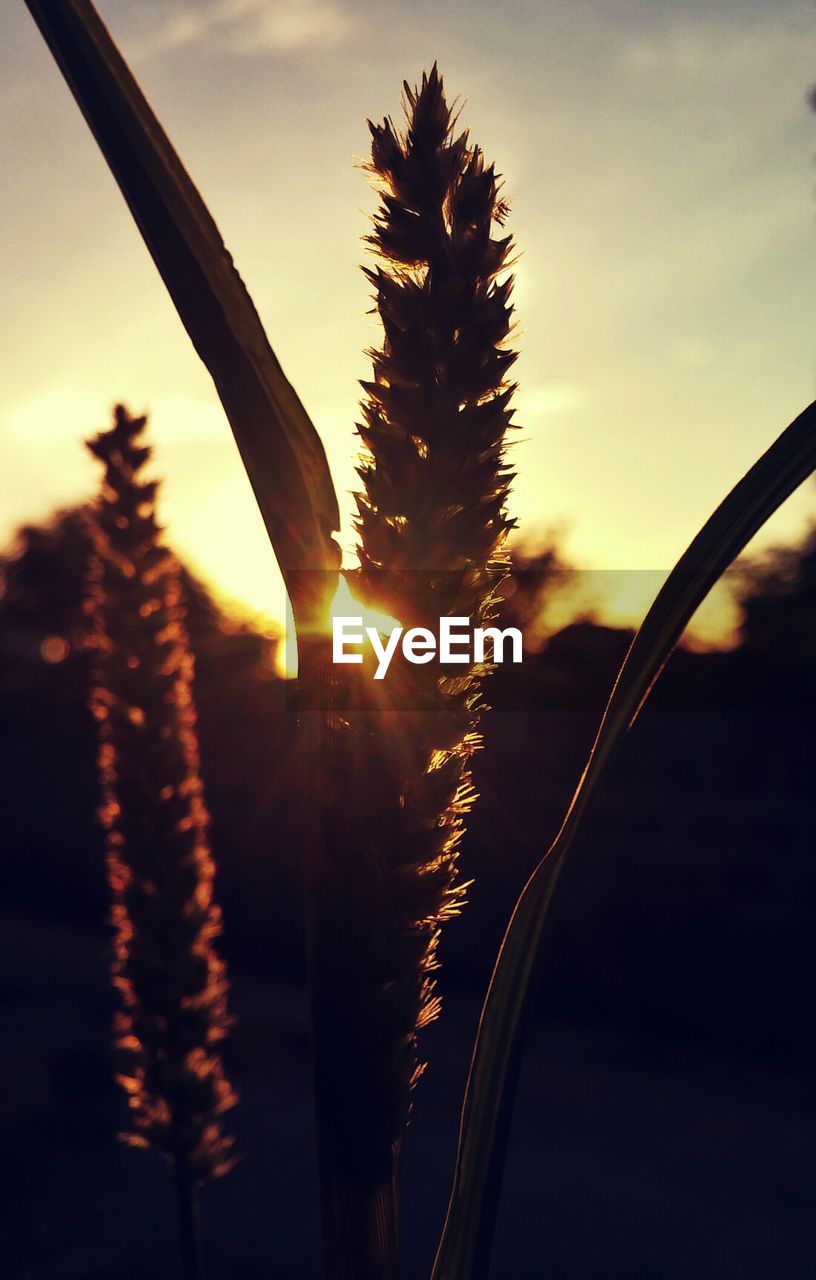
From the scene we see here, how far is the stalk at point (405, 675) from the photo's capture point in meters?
0.30

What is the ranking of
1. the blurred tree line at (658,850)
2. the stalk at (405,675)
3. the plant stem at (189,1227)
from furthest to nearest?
the blurred tree line at (658,850) < the plant stem at (189,1227) < the stalk at (405,675)

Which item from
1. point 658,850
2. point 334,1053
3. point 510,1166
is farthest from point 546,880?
point 658,850

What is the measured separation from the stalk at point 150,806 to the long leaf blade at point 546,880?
99 centimetres

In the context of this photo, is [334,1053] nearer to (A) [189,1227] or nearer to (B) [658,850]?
(A) [189,1227]

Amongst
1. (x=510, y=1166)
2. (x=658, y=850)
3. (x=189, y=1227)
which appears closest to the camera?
(x=189, y=1227)

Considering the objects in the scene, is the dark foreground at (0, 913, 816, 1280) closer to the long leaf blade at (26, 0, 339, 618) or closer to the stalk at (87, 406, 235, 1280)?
the stalk at (87, 406, 235, 1280)

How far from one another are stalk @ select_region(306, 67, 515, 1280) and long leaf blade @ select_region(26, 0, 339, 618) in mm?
37

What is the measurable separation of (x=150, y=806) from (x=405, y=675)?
1.04 metres

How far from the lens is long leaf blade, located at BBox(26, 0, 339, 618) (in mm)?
331

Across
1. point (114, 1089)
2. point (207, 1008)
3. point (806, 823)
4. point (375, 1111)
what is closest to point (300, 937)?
point (114, 1089)

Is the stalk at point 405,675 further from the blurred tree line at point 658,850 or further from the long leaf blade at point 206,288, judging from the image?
the blurred tree line at point 658,850

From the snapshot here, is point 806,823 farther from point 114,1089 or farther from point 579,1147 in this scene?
point 114,1089

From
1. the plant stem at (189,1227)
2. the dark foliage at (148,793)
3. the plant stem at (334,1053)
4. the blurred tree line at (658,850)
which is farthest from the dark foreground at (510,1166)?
the plant stem at (334,1053)

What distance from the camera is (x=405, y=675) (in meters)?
0.31
